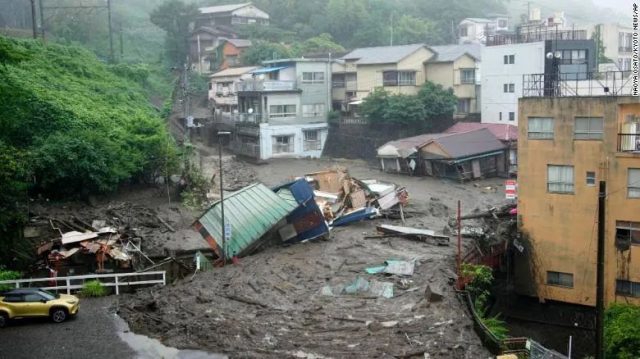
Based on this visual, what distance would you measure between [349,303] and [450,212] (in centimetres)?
1550

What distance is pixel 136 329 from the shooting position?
18.3 m

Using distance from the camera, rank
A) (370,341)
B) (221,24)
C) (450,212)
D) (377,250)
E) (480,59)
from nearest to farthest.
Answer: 1. (370,341)
2. (377,250)
3. (450,212)
4. (480,59)
5. (221,24)

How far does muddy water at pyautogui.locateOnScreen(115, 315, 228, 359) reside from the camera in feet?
53.2

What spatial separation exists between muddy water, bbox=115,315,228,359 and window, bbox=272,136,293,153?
107 ft

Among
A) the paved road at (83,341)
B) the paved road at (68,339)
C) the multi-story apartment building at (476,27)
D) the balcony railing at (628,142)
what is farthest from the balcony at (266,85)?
the multi-story apartment building at (476,27)

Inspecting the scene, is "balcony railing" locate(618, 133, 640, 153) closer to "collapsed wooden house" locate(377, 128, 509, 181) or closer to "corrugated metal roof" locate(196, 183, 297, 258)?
"corrugated metal roof" locate(196, 183, 297, 258)

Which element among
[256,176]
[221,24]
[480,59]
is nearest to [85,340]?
[256,176]

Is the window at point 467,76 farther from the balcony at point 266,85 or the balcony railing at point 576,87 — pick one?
the balcony railing at point 576,87

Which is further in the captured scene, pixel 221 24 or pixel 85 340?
pixel 221 24

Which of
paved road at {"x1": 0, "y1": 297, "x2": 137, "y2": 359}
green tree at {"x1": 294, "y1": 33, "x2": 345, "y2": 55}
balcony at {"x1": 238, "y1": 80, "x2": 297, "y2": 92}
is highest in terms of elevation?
green tree at {"x1": 294, "y1": 33, "x2": 345, "y2": 55}

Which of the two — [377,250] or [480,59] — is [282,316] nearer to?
[377,250]

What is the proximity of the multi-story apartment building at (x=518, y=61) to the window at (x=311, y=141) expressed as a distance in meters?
13.8

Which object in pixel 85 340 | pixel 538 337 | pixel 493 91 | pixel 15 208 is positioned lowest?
pixel 538 337

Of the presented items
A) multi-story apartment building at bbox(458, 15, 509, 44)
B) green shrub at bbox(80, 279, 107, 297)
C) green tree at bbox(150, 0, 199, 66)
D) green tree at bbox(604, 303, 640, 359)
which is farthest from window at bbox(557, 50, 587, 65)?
green tree at bbox(150, 0, 199, 66)
